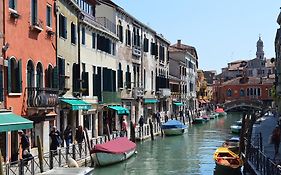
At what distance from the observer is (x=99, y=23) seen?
92.6 feet

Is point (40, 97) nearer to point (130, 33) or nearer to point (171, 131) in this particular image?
point (130, 33)

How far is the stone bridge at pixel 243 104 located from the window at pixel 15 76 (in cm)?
6451

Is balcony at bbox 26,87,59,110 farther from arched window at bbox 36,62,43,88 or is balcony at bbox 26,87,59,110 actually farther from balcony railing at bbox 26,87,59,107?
arched window at bbox 36,62,43,88

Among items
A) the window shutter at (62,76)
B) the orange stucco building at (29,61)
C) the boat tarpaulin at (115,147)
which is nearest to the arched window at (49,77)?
the orange stucco building at (29,61)

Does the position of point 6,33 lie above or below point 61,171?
above

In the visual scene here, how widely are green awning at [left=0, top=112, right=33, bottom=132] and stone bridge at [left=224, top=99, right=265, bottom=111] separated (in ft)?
216

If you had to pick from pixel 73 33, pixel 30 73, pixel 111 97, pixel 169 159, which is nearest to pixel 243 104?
pixel 111 97

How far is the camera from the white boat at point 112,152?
19.4m

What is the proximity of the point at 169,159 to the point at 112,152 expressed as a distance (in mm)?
4407

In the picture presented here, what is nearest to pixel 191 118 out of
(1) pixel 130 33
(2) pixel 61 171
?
(1) pixel 130 33

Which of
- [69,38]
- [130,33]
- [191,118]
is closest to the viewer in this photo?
[69,38]

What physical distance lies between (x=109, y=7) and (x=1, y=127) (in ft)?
56.3

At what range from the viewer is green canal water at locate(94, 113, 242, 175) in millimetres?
19797

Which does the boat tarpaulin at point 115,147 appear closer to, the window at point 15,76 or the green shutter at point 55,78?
the green shutter at point 55,78
